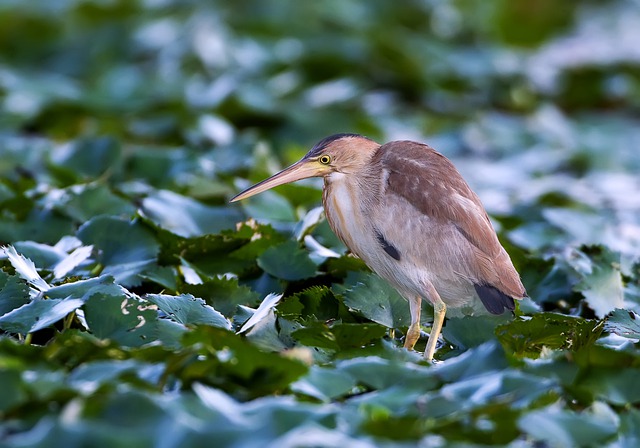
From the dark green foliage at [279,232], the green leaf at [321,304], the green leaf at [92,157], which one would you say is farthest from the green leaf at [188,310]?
the green leaf at [92,157]

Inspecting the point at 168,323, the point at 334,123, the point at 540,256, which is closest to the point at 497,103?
the point at 334,123

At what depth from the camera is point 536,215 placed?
18.6 ft

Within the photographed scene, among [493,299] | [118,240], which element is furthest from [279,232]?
[493,299]

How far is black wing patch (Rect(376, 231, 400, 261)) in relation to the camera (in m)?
3.73

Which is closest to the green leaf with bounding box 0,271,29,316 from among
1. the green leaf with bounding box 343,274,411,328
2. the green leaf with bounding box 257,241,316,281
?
the green leaf with bounding box 257,241,316,281

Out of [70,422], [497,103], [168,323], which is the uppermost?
[70,422]

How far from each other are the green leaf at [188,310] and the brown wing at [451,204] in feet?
2.44

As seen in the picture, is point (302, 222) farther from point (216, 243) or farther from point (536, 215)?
point (536, 215)

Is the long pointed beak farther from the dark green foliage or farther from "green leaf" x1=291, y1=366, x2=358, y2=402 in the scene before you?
"green leaf" x1=291, y1=366, x2=358, y2=402

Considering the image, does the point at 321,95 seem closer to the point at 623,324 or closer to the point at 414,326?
the point at 414,326

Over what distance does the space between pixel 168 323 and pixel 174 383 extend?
406 millimetres

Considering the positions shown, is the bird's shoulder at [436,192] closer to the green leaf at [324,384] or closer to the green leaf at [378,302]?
the green leaf at [378,302]

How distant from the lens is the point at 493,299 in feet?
12.1

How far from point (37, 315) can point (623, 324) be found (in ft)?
6.51
